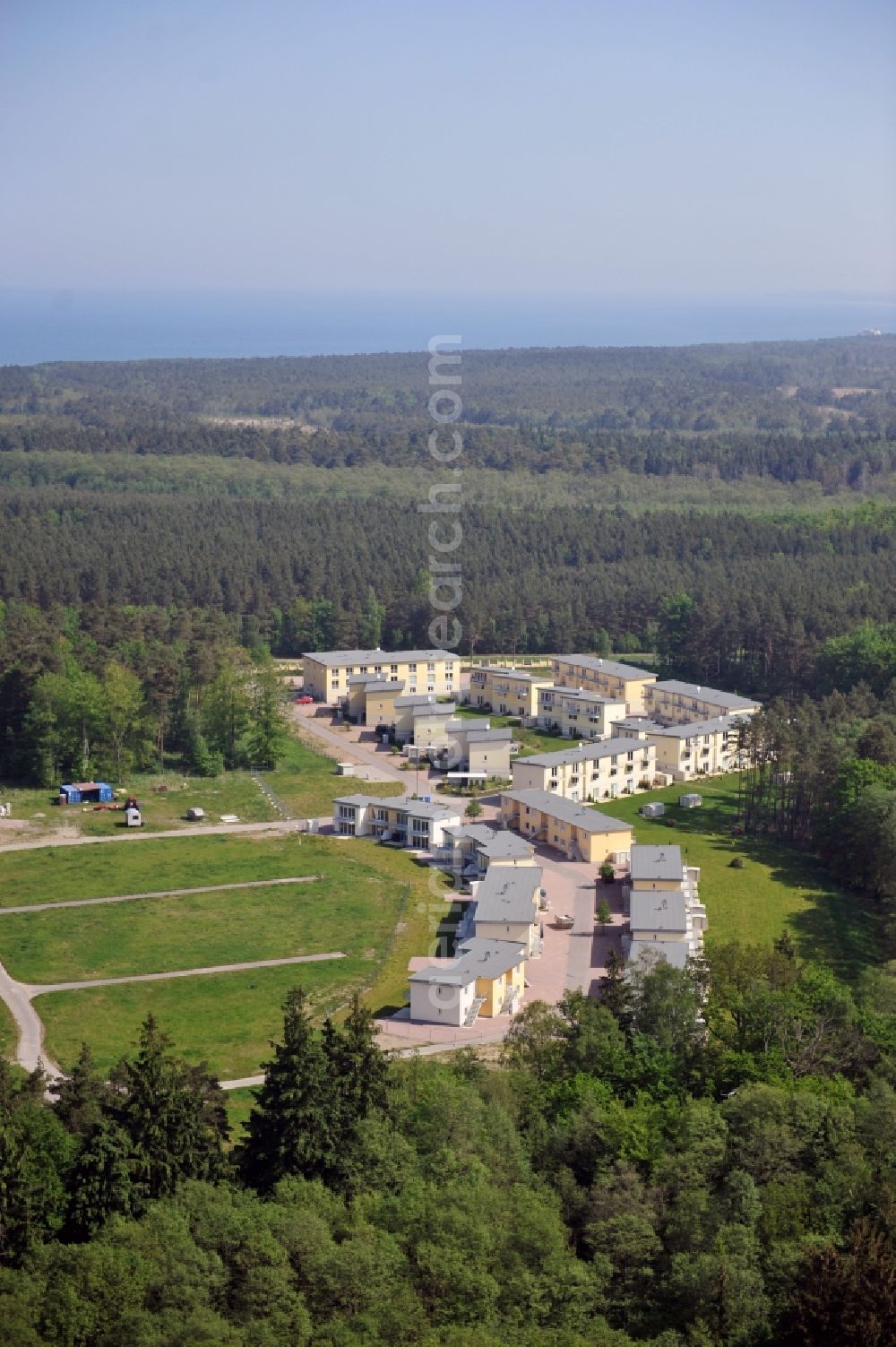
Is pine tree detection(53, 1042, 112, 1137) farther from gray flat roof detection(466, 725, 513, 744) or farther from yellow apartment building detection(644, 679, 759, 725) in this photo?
yellow apartment building detection(644, 679, 759, 725)

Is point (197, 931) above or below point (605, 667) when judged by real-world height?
below

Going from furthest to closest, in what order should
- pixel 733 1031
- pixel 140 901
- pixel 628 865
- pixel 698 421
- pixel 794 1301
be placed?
pixel 698 421, pixel 628 865, pixel 140 901, pixel 733 1031, pixel 794 1301

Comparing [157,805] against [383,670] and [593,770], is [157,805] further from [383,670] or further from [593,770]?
[383,670]

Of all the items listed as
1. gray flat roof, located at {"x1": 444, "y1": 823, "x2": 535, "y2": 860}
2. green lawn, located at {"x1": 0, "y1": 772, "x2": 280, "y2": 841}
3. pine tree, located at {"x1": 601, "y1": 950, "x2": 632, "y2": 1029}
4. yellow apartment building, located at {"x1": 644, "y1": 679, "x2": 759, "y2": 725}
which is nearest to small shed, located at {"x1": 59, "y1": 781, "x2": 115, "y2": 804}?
green lawn, located at {"x1": 0, "y1": 772, "x2": 280, "y2": 841}

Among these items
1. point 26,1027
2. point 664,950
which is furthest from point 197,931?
point 664,950

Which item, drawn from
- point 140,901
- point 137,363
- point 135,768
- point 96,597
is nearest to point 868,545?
point 96,597

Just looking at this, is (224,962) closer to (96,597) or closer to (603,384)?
(96,597)
